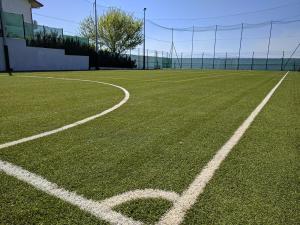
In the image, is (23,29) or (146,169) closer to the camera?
(146,169)

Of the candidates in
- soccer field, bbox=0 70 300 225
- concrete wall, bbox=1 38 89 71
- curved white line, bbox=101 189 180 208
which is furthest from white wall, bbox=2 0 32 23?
curved white line, bbox=101 189 180 208

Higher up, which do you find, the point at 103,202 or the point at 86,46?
the point at 86,46

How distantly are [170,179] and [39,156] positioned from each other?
58.1 inches

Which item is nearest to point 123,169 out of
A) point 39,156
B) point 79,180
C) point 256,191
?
point 79,180

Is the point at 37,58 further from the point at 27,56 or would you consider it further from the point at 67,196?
the point at 67,196

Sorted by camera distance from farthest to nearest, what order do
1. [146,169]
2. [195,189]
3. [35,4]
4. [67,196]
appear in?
[35,4] → [146,169] → [195,189] → [67,196]

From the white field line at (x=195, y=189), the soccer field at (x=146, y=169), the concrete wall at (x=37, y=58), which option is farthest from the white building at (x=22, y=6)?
the white field line at (x=195, y=189)

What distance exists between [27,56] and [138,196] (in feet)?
92.7

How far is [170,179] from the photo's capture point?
8.50 ft

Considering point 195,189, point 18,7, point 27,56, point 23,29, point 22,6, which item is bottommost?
point 195,189

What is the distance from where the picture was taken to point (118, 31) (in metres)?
54.8

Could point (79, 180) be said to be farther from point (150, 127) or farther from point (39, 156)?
point (150, 127)

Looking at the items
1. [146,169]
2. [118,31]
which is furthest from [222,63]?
[146,169]

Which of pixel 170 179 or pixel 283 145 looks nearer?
pixel 170 179
